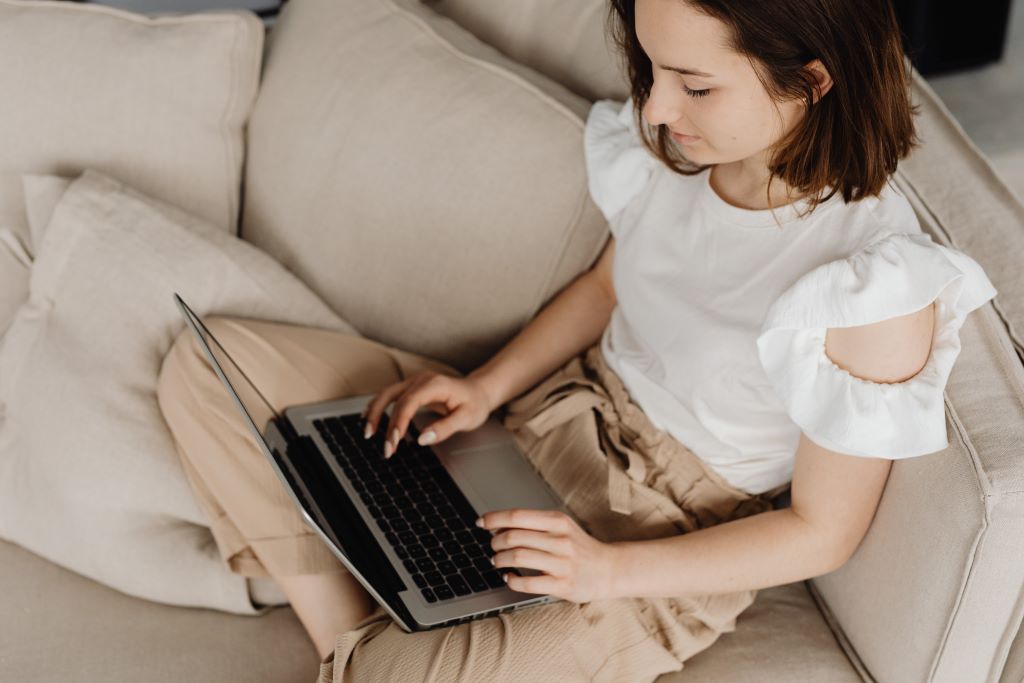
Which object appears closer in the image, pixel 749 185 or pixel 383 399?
pixel 749 185

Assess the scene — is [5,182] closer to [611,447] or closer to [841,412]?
[611,447]

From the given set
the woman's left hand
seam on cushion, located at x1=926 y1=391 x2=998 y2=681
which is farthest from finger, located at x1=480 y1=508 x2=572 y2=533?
seam on cushion, located at x1=926 y1=391 x2=998 y2=681

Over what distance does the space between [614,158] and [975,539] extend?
1.88 ft

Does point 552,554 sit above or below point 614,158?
below

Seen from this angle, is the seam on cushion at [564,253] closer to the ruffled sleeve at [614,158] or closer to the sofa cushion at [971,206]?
the ruffled sleeve at [614,158]

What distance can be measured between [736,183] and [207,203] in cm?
76

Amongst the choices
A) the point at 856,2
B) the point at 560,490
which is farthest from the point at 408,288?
the point at 856,2

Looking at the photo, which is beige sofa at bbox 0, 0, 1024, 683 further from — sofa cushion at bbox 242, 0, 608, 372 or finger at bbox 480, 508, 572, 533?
finger at bbox 480, 508, 572, 533

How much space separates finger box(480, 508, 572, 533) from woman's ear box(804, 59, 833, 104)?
1.46 ft

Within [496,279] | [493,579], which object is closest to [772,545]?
[493,579]

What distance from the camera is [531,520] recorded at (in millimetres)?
1011

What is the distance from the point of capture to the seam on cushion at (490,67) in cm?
132

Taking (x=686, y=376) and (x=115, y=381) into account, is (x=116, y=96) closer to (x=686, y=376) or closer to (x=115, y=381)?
(x=115, y=381)

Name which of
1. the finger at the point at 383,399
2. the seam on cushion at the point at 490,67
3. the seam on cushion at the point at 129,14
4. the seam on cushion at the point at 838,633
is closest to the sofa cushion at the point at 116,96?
the seam on cushion at the point at 129,14
